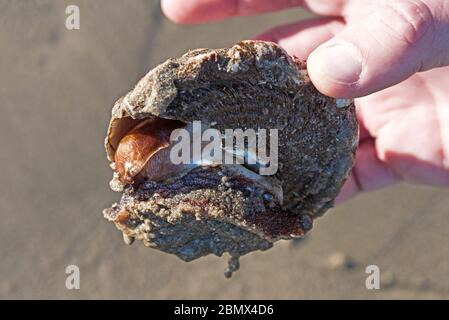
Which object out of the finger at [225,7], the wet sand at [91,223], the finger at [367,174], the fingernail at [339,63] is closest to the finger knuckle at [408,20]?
the fingernail at [339,63]

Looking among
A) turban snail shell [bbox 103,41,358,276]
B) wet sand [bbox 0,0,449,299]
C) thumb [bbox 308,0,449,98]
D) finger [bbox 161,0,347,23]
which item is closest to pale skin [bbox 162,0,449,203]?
finger [bbox 161,0,347,23]

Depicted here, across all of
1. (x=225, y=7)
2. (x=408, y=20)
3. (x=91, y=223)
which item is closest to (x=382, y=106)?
(x=225, y=7)

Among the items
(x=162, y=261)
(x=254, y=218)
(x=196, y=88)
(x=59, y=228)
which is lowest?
(x=162, y=261)

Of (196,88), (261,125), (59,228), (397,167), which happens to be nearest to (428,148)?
(397,167)

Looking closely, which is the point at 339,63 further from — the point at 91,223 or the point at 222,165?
the point at 91,223

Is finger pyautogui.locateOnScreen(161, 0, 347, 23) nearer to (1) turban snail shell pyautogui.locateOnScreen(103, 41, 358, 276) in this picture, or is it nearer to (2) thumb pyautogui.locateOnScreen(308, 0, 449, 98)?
(2) thumb pyautogui.locateOnScreen(308, 0, 449, 98)
